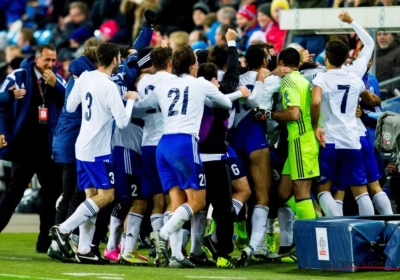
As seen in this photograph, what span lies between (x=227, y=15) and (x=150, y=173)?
27.0 ft

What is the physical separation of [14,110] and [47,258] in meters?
1.80

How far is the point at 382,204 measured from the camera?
1256cm

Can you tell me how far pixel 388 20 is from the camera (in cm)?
1389

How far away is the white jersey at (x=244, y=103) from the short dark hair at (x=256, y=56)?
81 millimetres

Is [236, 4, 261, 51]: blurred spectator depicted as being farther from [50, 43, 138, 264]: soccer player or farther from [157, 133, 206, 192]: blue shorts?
[157, 133, 206, 192]: blue shorts

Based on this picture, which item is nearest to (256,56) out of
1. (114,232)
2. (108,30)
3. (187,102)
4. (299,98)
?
(299,98)

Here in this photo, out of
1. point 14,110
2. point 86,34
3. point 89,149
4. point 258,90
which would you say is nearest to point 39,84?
point 14,110

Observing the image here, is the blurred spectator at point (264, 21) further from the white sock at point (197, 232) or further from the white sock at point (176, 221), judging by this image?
the white sock at point (176, 221)

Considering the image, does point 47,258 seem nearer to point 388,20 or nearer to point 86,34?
point 388,20

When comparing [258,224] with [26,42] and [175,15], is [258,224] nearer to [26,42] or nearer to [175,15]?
[175,15]

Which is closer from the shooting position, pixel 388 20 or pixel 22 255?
pixel 22 255

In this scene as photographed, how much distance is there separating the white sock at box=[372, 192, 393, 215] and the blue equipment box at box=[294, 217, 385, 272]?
1666 mm

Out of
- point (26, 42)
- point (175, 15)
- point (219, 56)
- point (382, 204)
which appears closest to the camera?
point (219, 56)

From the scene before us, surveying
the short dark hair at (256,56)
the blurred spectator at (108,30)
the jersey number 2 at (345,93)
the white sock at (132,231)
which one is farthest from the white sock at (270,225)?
the blurred spectator at (108,30)
